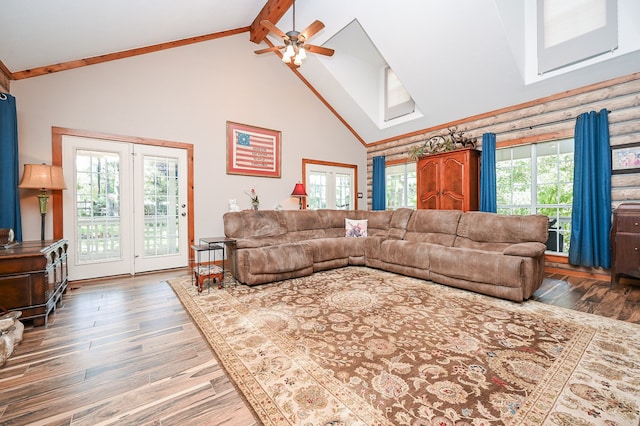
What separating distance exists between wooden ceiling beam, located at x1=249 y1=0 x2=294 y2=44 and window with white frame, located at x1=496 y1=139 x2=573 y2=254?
14.0 ft

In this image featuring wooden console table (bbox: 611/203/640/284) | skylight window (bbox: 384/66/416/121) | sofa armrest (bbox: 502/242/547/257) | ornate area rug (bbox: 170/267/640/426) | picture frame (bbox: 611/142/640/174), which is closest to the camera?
ornate area rug (bbox: 170/267/640/426)

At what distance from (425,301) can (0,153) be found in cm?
481

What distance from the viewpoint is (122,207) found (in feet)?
13.0

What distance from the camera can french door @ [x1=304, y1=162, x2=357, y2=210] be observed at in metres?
6.14

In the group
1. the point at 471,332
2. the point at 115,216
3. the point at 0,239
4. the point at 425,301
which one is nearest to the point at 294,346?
the point at 471,332

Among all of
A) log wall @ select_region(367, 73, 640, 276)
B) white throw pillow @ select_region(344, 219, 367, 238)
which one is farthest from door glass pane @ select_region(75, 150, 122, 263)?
log wall @ select_region(367, 73, 640, 276)

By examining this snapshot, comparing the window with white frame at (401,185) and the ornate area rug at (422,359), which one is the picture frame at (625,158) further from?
the window with white frame at (401,185)

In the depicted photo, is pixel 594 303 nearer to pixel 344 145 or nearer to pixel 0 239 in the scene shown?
pixel 344 145

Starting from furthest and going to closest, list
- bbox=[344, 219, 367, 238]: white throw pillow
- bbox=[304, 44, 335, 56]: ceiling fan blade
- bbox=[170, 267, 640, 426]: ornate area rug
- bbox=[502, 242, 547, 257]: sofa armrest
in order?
bbox=[344, 219, 367, 238]: white throw pillow, bbox=[304, 44, 335, 56]: ceiling fan blade, bbox=[502, 242, 547, 257]: sofa armrest, bbox=[170, 267, 640, 426]: ornate area rug

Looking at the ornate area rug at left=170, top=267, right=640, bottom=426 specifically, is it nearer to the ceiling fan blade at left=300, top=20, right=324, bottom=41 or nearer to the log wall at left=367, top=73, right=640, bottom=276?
the log wall at left=367, top=73, right=640, bottom=276

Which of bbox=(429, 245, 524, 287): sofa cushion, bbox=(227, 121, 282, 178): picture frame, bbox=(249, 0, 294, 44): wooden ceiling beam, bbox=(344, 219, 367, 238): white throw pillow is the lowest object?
bbox=(429, 245, 524, 287): sofa cushion

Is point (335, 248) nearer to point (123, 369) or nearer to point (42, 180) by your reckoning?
point (123, 369)

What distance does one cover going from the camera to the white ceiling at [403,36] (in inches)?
113

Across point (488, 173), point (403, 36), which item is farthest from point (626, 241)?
point (403, 36)
